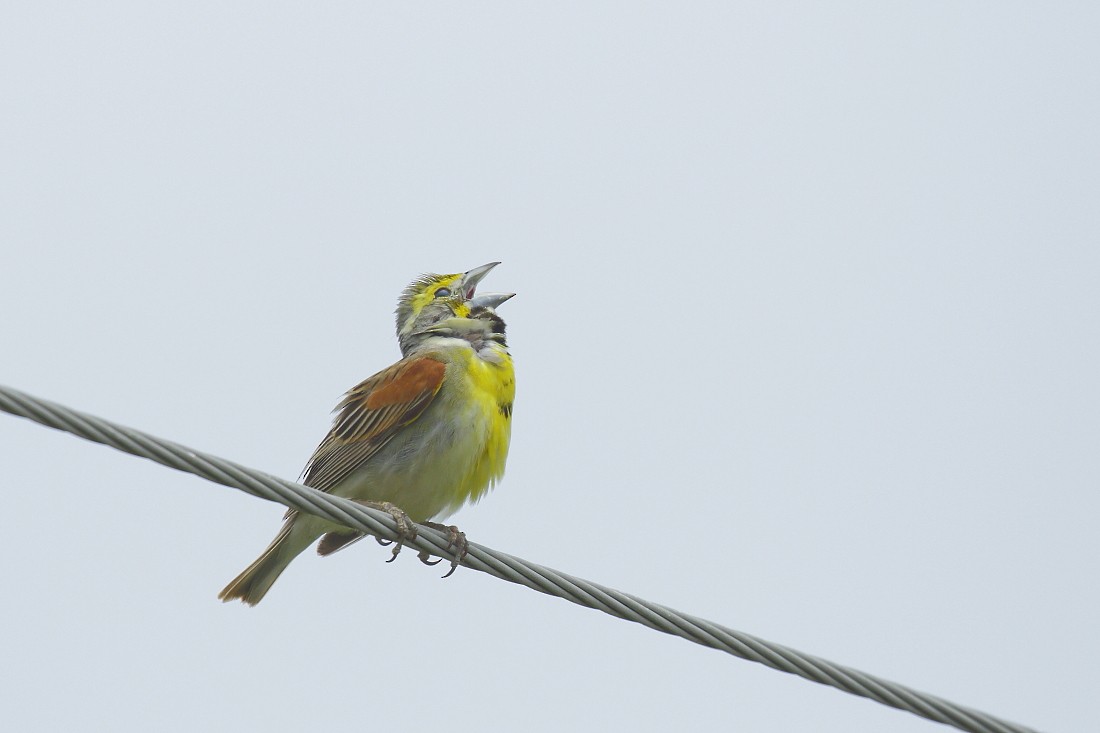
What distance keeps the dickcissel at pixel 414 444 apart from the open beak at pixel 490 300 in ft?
1.63

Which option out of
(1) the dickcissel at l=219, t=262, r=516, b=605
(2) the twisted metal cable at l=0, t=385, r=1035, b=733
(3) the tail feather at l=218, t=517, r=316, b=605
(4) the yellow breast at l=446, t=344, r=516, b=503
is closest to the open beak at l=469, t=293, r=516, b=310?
(1) the dickcissel at l=219, t=262, r=516, b=605

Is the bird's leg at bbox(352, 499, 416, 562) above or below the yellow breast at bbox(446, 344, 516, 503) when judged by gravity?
below

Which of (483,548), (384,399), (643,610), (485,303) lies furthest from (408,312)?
(643,610)

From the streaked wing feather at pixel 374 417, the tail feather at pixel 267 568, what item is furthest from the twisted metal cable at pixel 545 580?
the tail feather at pixel 267 568

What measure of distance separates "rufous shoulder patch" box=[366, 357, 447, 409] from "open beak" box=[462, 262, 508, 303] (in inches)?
53.6

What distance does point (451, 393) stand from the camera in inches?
282

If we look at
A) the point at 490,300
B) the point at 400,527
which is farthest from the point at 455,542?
the point at 490,300

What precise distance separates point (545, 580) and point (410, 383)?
2.45 metres

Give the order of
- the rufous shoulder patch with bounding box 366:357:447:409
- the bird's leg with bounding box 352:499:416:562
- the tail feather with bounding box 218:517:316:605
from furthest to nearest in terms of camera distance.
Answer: the tail feather with bounding box 218:517:316:605 < the rufous shoulder patch with bounding box 366:357:447:409 < the bird's leg with bounding box 352:499:416:562

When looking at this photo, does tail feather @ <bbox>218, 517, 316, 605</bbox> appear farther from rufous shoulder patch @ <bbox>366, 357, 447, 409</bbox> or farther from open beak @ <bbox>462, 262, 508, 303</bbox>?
open beak @ <bbox>462, 262, 508, 303</bbox>

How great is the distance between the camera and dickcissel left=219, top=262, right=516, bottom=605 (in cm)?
706

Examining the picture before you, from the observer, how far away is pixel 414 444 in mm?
7098

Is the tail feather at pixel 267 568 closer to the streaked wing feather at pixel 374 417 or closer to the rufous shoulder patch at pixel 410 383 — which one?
the streaked wing feather at pixel 374 417

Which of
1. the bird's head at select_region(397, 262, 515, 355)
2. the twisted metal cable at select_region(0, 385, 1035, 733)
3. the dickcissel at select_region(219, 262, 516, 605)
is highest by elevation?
the bird's head at select_region(397, 262, 515, 355)
